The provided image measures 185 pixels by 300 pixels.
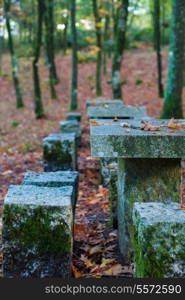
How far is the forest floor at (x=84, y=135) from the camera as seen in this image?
4402mm

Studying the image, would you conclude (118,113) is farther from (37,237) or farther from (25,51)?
(25,51)

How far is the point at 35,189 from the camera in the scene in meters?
3.93

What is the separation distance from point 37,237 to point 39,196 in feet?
1.21

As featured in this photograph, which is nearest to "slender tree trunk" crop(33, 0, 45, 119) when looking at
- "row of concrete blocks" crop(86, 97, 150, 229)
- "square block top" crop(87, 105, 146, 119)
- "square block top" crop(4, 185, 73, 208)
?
"row of concrete blocks" crop(86, 97, 150, 229)

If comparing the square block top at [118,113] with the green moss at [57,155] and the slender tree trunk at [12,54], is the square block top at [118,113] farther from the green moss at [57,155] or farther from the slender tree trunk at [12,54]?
the slender tree trunk at [12,54]

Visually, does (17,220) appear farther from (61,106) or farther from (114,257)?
(61,106)

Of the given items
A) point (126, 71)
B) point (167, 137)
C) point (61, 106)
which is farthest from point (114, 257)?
point (126, 71)

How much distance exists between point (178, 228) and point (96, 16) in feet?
60.2

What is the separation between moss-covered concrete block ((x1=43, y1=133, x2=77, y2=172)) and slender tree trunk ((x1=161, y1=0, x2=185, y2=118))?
3.29 m

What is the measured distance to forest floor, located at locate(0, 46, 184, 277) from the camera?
14.4 ft

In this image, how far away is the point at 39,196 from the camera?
3.67 m

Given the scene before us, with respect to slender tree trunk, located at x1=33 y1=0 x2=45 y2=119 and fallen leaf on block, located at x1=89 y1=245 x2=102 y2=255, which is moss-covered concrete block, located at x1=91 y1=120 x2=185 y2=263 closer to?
fallen leaf on block, located at x1=89 y1=245 x2=102 y2=255

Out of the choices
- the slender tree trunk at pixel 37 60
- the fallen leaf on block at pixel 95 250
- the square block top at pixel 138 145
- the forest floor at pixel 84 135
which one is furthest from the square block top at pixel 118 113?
the slender tree trunk at pixel 37 60

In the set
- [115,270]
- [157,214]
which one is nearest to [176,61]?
[115,270]
